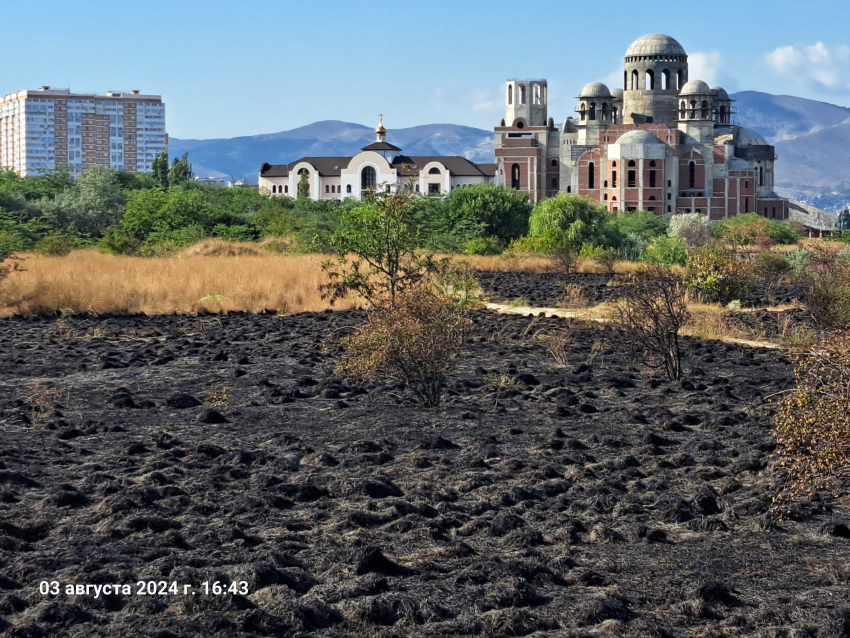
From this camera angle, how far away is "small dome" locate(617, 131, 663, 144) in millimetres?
84562

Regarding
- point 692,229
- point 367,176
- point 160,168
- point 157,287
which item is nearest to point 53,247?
point 157,287

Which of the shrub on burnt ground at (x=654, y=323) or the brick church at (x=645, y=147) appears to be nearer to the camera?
the shrub on burnt ground at (x=654, y=323)

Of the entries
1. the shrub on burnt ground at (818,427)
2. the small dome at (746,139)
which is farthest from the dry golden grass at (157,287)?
the small dome at (746,139)

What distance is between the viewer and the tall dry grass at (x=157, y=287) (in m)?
21.7

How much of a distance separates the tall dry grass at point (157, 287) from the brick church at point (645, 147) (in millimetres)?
61223

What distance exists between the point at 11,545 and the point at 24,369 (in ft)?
25.4

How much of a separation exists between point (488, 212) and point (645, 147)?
3634 cm

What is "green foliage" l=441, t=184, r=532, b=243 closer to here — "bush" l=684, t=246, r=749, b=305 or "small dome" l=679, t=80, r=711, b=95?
"bush" l=684, t=246, r=749, b=305

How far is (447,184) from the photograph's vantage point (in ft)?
306

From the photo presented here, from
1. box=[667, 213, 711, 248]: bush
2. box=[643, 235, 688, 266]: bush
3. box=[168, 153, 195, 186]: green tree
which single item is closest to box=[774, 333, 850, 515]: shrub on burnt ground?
box=[643, 235, 688, 266]: bush

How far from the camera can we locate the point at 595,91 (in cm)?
9450

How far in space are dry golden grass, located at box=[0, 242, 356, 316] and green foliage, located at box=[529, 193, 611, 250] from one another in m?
17.4

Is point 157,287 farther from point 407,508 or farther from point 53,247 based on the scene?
point 407,508

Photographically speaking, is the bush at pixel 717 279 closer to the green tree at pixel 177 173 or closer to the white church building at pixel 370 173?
the green tree at pixel 177 173
